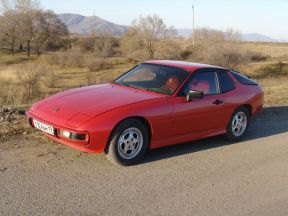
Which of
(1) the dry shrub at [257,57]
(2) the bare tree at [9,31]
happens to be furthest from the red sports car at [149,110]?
(2) the bare tree at [9,31]

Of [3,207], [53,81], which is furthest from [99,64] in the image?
[3,207]

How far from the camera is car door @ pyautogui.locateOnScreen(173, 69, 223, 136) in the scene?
652 cm

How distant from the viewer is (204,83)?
23.7 ft

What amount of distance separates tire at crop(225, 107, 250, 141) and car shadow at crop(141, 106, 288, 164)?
0.37ft

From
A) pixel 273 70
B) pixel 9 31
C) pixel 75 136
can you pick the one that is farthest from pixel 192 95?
pixel 9 31

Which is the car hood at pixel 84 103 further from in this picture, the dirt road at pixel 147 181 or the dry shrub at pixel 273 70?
the dry shrub at pixel 273 70

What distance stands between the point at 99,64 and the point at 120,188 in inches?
1624

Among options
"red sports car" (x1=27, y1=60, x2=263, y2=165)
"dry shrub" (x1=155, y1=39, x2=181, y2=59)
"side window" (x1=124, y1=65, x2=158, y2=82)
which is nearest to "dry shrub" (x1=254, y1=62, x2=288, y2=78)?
"dry shrub" (x1=155, y1=39, x2=181, y2=59)

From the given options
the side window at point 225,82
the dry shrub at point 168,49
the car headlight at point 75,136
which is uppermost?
the dry shrub at point 168,49

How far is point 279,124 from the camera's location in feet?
30.6

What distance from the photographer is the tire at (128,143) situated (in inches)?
225

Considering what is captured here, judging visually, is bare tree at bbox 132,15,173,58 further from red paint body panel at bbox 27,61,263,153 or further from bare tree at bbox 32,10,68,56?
red paint body panel at bbox 27,61,263,153

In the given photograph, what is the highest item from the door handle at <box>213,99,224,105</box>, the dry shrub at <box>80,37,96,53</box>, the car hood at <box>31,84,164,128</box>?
the dry shrub at <box>80,37,96,53</box>

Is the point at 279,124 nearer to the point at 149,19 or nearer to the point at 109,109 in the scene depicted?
the point at 109,109
